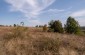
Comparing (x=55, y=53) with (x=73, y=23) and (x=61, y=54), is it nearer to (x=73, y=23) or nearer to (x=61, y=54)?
(x=61, y=54)

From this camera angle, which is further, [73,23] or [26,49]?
[73,23]

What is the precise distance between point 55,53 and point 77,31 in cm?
2107

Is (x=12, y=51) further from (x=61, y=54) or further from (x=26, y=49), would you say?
(x=61, y=54)

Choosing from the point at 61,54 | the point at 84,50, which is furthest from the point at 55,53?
the point at 84,50

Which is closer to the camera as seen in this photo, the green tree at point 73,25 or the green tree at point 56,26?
the green tree at point 73,25

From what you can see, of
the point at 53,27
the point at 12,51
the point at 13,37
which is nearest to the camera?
the point at 12,51

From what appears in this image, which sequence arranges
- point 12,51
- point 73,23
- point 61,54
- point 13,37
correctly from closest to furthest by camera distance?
point 61,54, point 12,51, point 13,37, point 73,23

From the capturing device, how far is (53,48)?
9.46 metres

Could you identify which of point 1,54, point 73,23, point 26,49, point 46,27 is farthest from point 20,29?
point 46,27

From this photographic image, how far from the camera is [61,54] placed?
845cm

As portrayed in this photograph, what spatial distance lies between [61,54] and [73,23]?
20.9 meters

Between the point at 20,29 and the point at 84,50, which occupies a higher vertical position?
the point at 20,29

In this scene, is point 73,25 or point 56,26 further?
point 56,26

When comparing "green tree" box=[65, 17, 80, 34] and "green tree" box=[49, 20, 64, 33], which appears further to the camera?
"green tree" box=[49, 20, 64, 33]
